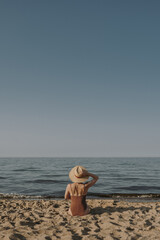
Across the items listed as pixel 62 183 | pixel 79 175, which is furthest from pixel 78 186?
pixel 62 183

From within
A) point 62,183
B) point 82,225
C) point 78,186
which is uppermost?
point 78,186

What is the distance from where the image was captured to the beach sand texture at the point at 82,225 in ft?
15.5

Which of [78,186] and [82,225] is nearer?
[82,225]

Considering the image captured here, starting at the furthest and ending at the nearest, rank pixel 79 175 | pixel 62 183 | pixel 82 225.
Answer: pixel 62 183 < pixel 79 175 < pixel 82 225

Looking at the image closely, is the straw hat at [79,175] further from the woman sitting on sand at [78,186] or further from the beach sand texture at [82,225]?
the beach sand texture at [82,225]

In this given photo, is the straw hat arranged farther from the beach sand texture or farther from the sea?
the sea

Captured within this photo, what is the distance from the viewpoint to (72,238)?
455cm

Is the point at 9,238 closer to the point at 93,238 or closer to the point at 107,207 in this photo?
the point at 93,238

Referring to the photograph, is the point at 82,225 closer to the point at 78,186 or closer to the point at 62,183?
the point at 78,186

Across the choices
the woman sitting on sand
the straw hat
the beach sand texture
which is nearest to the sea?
the beach sand texture

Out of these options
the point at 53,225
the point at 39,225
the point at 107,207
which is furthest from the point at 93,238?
the point at 107,207

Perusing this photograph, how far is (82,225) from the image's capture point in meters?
5.43

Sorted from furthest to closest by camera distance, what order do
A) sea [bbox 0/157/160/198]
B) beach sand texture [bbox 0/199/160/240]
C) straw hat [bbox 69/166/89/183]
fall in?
sea [bbox 0/157/160/198] < straw hat [bbox 69/166/89/183] < beach sand texture [bbox 0/199/160/240]

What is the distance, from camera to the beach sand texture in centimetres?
473
